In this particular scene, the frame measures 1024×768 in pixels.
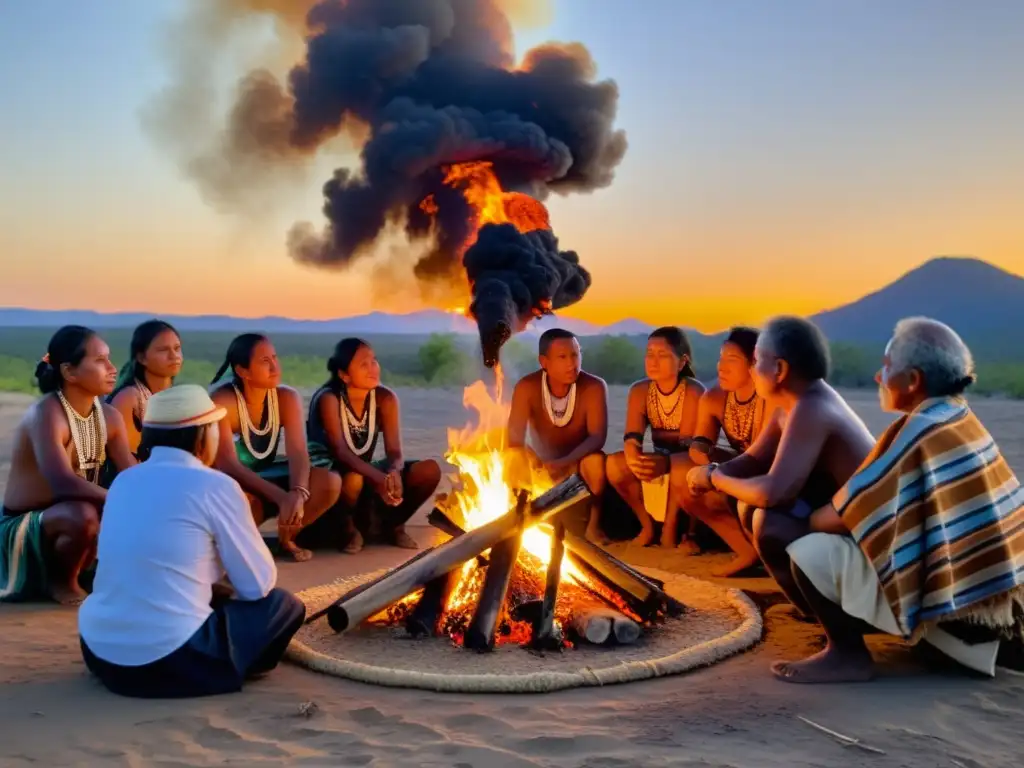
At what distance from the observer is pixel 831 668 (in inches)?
174

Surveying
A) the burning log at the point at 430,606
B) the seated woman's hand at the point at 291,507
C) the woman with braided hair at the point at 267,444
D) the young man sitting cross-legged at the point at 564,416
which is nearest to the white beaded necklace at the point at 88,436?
the woman with braided hair at the point at 267,444

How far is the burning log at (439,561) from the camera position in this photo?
4945 millimetres

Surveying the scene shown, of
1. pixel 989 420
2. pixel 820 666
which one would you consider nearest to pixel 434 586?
pixel 820 666

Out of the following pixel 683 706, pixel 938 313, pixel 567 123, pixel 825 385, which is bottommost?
pixel 683 706

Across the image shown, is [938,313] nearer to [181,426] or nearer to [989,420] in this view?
[989,420]

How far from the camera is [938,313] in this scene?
294 feet

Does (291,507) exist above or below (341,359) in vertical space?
below

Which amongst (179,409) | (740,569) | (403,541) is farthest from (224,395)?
(740,569)

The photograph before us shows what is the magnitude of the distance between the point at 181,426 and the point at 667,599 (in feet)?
9.46

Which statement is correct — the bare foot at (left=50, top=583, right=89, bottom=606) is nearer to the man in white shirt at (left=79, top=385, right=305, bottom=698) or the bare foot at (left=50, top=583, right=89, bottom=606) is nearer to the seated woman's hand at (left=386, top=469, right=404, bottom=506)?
the man in white shirt at (left=79, top=385, right=305, bottom=698)

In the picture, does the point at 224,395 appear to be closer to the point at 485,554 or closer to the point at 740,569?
the point at 485,554

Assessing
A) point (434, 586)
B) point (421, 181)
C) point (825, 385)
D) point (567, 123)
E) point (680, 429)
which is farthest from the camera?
point (567, 123)

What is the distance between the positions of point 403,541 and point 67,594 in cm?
265

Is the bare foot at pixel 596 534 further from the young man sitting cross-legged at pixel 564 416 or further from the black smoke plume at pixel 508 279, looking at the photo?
the black smoke plume at pixel 508 279
